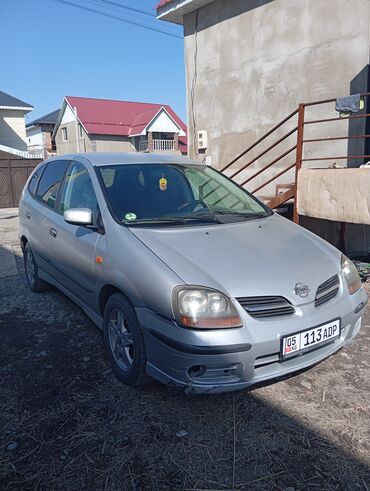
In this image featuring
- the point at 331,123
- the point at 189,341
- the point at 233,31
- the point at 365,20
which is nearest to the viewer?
the point at 189,341

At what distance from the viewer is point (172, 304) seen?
7.53 ft

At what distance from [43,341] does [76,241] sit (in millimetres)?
1011

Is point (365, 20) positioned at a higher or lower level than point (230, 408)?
higher

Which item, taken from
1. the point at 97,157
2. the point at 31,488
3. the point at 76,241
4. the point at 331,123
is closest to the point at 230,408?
the point at 31,488

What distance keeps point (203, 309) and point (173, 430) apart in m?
0.78

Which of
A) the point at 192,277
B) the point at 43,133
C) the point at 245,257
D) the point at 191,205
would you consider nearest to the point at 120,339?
the point at 192,277

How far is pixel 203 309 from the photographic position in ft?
7.50

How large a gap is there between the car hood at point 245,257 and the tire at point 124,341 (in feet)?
1.53

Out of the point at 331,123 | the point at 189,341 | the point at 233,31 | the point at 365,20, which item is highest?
the point at 233,31

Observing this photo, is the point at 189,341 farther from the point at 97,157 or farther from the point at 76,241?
the point at 97,157

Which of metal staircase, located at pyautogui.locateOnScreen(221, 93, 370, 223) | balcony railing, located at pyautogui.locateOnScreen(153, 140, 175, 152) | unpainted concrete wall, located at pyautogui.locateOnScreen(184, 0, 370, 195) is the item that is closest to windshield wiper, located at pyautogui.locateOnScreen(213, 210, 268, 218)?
metal staircase, located at pyautogui.locateOnScreen(221, 93, 370, 223)

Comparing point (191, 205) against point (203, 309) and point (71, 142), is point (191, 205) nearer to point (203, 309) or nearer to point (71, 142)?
point (203, 309)

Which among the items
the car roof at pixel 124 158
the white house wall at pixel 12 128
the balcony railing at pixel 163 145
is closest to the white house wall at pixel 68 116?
the balcony railing at pixel 163 145

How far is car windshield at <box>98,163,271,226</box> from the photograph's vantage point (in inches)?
123
